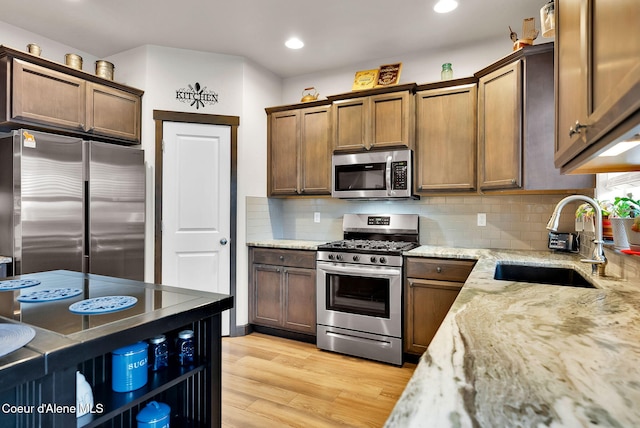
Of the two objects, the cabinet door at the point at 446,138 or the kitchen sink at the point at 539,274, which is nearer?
the kitchen sink at the point at 539,274

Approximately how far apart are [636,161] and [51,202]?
11.1 feet

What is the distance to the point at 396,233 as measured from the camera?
3500 mm

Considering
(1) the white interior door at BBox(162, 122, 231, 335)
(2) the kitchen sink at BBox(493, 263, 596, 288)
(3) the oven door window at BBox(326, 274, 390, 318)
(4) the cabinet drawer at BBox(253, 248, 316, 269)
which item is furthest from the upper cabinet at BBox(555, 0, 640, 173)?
(1) the white interior door at BBox(162, 122, 231, 335)

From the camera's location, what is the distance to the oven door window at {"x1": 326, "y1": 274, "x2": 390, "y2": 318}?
3.04 meters

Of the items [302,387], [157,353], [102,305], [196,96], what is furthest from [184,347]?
[196,96]

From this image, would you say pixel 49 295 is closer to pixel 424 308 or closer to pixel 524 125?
pixel 424 308

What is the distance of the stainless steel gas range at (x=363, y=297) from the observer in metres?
2.96

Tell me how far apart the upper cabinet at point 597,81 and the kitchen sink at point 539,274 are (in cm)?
91

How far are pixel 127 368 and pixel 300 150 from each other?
112 inches

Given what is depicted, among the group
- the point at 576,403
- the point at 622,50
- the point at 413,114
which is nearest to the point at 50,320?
the point at 576,403

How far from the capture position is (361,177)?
133 inches

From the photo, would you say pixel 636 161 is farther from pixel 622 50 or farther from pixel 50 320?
pixel 50 320

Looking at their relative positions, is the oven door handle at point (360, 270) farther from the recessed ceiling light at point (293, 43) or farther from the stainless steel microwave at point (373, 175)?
the recessed ceiling light at point (293, 43)

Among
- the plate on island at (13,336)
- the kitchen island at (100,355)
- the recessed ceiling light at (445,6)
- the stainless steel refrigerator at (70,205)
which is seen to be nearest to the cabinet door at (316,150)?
the recessed ceiling light at (445,6)
